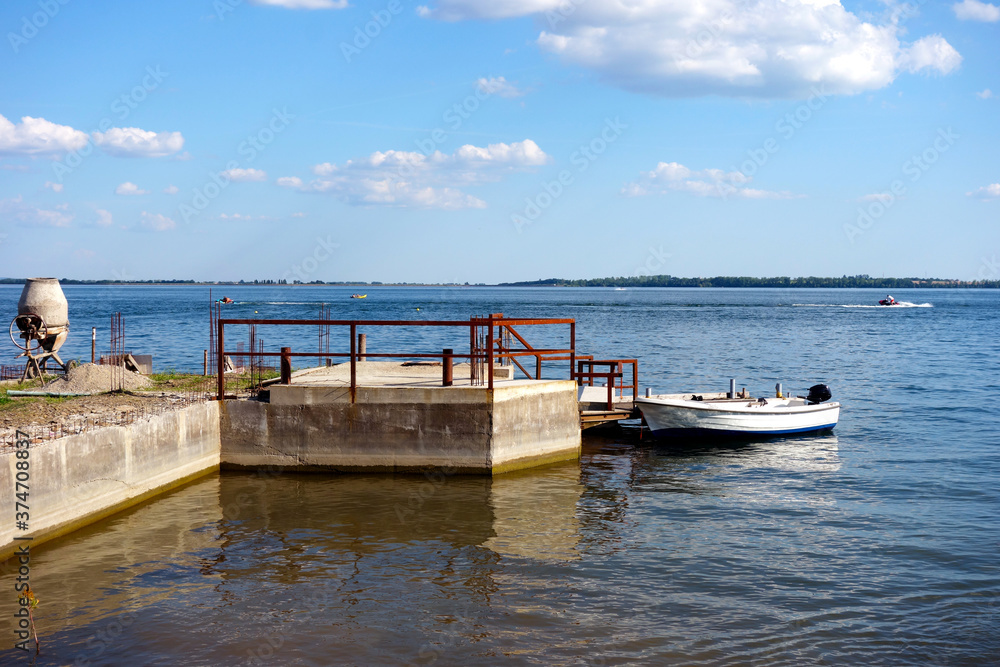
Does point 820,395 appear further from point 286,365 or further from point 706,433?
point 286,365

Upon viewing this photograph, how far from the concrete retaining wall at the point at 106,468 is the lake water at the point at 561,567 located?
0.33 metres

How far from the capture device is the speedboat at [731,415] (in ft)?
64.4

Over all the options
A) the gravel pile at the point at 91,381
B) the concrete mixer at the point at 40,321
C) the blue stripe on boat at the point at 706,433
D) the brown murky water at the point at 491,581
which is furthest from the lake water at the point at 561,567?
the concrete mixer at the point at 40,321

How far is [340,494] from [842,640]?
8.45 metres

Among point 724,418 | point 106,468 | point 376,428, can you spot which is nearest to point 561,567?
point 376,428

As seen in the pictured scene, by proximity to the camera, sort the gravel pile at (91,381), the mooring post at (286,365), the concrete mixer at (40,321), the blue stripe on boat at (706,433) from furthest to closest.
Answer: the concrete mixer at (40,321), the blue stripe on boat at (706,433), the gravel pile at (91,381), the mooring post at (286,365)

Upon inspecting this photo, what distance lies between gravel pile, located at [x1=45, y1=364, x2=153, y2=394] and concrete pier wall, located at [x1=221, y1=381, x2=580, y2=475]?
3.95 meters

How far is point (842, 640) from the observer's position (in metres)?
8.78

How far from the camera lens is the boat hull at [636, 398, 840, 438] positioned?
64.3ft

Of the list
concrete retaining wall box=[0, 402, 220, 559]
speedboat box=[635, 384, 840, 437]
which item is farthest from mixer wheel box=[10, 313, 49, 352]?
speedboat box=[635, 384, 840, 437]

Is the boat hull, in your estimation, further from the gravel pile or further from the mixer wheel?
the mixer wheel

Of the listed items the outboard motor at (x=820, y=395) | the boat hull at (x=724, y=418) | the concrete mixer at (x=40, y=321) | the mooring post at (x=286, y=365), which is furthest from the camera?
the outboard motor at (x=820, y=395)

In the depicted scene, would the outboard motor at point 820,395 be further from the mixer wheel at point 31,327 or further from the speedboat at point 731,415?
A: the mixer wheel at point 31,327

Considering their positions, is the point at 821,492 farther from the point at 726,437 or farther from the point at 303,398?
the point at 303,398
